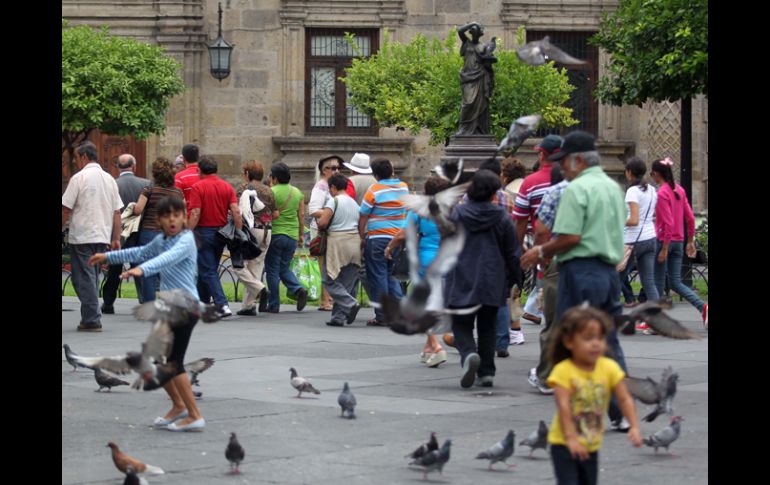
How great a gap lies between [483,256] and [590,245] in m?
1.85

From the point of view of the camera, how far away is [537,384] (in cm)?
1031

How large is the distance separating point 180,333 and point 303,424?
104 cm

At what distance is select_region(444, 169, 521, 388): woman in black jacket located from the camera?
1038 centimetres

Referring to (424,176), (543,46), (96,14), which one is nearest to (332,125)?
(424,176)

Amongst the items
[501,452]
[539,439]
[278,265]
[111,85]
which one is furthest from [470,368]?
[111,85]

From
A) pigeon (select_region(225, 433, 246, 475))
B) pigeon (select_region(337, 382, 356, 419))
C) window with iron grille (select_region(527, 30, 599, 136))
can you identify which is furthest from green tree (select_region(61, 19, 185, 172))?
pigeon (select_region(225, 433, 246, 475))

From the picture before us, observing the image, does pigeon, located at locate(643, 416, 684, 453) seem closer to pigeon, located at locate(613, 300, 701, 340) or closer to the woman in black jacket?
pigeon, located at locate(613, 300, 701, 340)

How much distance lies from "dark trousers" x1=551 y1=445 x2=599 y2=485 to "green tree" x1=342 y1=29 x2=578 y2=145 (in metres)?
18.1

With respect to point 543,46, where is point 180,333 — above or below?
below

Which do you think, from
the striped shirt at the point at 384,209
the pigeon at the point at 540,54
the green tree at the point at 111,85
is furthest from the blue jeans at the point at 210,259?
the green tree at the point at 111,85

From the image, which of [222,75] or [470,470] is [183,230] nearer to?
[470,470]

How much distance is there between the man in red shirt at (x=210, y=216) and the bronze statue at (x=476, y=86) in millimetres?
3739

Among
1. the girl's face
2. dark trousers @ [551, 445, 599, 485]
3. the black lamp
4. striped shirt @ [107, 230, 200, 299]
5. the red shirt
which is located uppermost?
the black lamp
